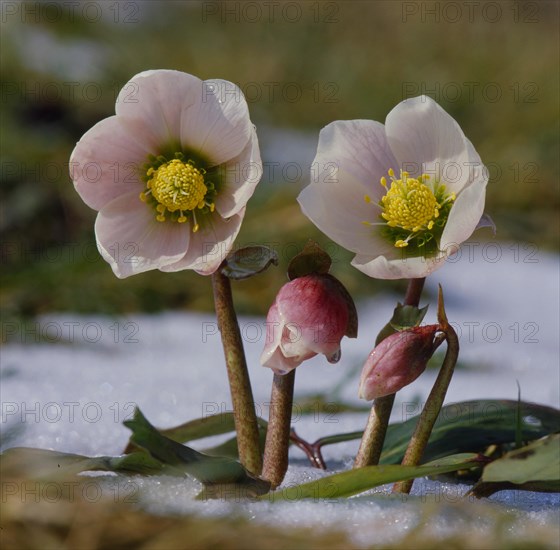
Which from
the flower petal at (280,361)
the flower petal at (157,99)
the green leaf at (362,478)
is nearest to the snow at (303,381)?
the green leaf at (362,478)

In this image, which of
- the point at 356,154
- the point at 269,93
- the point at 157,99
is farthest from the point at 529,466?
the point at 269,93

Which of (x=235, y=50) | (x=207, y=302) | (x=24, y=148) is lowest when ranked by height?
(x=207, y=302)

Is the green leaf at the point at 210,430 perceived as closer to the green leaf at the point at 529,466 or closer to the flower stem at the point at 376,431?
the flower stem at the point at 376,431

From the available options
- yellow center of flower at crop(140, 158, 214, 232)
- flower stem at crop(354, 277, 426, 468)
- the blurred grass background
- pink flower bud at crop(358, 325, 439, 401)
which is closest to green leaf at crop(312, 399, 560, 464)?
flower stem at crop(354, 277, 426, 468)

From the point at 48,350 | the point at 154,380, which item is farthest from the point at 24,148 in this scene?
the point at 154,380

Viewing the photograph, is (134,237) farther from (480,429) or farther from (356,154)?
(480,429)

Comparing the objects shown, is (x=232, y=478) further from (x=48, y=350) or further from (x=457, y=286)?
(x=457, y=286)
